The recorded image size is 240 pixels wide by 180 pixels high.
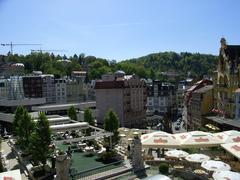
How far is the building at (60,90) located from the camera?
407 ft

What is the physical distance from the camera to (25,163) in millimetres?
36625

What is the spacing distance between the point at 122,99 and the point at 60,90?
4524cm

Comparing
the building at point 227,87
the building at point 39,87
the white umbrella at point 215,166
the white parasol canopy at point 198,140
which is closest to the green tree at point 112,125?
the white parasol canopy at point 198,140

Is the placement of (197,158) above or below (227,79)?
below

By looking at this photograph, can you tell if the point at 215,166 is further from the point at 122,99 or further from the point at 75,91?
the point at 75,91

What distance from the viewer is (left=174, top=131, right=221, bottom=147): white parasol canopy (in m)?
35.6

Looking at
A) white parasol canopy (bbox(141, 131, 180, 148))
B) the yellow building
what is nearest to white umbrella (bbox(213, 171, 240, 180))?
white parasol canopy (bbox(141, 131, 180, 148))

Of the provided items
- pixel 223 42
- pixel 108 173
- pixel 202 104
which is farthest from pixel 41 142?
pixel 202 104

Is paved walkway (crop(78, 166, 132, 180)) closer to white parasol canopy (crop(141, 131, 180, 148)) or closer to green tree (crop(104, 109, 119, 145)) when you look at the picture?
white parasol canopy (crop(141, 131, 180, 148))

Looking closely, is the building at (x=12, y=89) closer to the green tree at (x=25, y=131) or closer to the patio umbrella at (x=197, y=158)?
the green tree at (x=25, y=131)

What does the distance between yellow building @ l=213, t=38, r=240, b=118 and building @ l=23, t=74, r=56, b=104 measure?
2866 inches

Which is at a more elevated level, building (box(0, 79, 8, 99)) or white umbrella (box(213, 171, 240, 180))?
building (box(0, 79, 8, 99))

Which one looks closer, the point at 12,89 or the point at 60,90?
the point at 12,89

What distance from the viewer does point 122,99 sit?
287 feet
